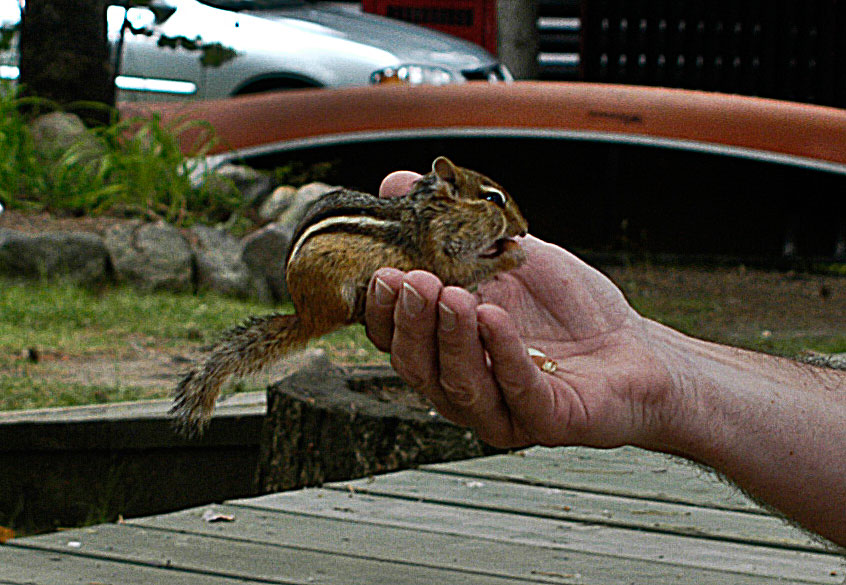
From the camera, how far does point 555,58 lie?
11.1 meters

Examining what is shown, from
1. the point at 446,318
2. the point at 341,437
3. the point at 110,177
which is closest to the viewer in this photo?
the point at 446,318

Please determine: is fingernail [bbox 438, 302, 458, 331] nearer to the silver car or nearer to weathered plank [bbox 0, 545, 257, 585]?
weathered plank [bbox 0, 545, 257, 585]

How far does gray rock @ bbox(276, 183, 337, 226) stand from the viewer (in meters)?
5.61

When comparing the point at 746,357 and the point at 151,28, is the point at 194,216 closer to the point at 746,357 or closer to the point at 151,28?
the point at 151,28

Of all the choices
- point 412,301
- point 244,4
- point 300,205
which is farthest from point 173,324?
point 244,4

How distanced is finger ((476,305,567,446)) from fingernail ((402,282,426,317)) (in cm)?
7

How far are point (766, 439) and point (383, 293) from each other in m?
0.61

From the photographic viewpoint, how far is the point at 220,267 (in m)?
5.32

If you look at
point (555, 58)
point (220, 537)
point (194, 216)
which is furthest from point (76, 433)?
point (555, 58)

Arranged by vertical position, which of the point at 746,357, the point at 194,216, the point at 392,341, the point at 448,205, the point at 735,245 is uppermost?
the point at 448,205

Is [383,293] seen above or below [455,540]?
above

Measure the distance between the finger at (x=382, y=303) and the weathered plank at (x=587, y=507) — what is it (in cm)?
68

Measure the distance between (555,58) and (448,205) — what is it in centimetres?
969

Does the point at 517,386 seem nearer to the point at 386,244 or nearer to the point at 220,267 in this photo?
the point at 386,244
